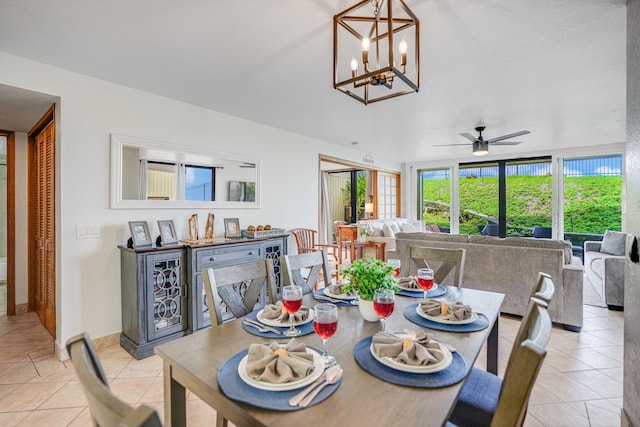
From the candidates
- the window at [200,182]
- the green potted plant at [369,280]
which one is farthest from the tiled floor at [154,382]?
the window at [200,182]

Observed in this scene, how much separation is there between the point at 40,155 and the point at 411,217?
7.39 meters

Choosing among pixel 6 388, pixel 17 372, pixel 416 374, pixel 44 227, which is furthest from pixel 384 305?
pixel 44 227

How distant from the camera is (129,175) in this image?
9.53ft

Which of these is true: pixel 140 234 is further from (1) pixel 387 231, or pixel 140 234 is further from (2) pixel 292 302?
(1) pixel 387 231

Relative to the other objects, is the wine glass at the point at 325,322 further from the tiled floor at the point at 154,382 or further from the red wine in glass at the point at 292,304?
the tiled floor at the point at 154,382

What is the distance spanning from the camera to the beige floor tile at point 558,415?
1818 mm

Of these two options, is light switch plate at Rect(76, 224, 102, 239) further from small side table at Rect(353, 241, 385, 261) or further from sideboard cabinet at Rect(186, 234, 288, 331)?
small side table at Rect(353, 241, 385, 261)

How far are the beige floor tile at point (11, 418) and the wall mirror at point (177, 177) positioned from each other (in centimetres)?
155

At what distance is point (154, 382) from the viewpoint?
7.42 feet

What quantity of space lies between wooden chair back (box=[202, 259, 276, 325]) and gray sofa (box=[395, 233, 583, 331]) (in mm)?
1582

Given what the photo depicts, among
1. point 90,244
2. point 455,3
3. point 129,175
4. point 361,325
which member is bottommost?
point 361,325

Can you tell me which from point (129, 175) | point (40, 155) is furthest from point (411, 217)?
point (40, 155)

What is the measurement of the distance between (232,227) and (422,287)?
8.07 feet

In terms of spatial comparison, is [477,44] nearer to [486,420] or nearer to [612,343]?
[486,420]
